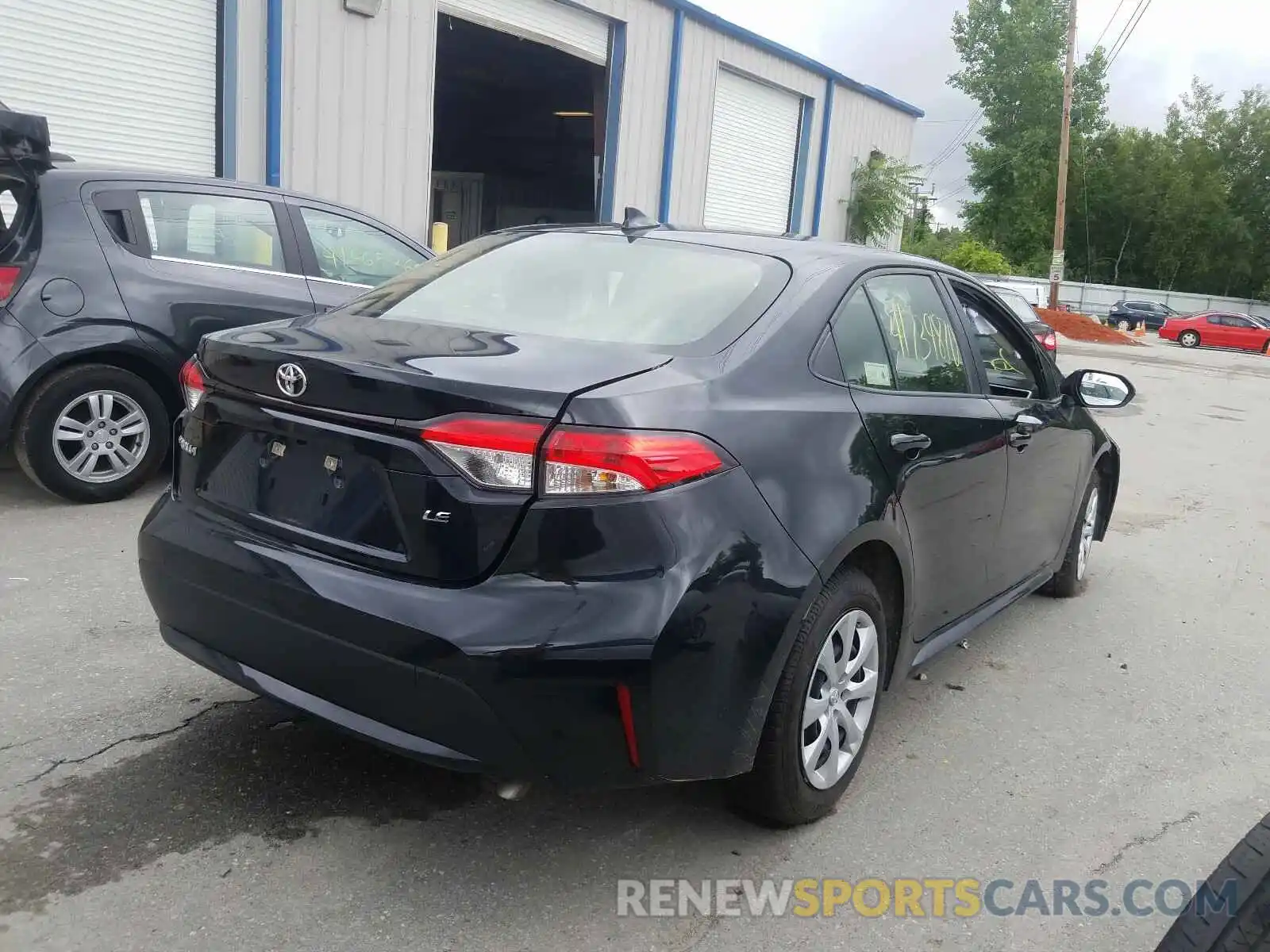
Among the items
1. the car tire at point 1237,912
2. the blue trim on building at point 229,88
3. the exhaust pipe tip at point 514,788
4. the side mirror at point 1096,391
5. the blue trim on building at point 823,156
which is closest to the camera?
the car tire at point 1237,912

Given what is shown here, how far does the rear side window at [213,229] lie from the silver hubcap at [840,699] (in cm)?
460

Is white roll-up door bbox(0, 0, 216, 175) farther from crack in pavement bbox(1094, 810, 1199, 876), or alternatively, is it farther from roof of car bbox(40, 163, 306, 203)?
crack in pavement bbox(1094, 810, 1199, 876)

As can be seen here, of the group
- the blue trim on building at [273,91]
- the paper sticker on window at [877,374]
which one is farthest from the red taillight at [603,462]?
the blue trim on building at [273,91]

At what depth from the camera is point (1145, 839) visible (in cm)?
314

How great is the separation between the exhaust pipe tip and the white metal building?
8.80 meters

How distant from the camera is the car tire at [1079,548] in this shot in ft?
17.0

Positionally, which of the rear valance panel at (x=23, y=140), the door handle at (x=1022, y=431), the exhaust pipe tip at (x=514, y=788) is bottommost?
the exhaust pipe tip at (x=514, y=788)

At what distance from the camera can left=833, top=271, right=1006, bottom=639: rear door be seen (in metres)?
3.21

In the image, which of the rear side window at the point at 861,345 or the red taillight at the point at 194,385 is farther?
the rear side window at the point at 861,345

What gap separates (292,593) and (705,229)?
1878 millimetres

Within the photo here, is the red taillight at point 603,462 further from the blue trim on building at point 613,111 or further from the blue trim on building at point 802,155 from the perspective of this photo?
the blue trim on building at point 802,155

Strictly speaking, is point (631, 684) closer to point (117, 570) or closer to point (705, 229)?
point (705, 229)

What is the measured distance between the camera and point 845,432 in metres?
2.97

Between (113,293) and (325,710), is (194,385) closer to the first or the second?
(325,710)
